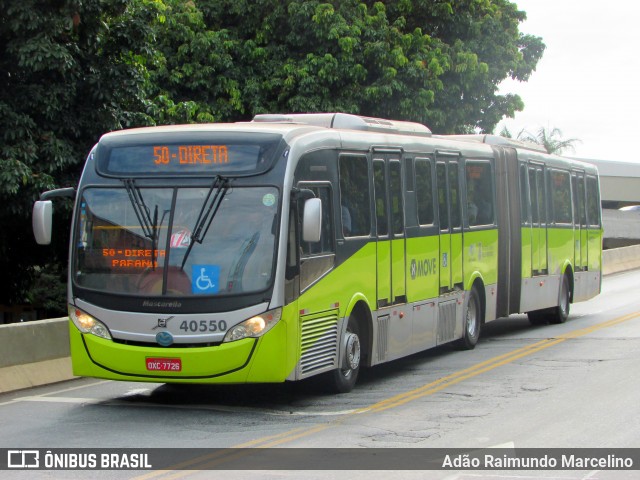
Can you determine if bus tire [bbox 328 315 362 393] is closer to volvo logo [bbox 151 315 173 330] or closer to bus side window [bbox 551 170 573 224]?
volvo logo [bbox 151 315 173 330]

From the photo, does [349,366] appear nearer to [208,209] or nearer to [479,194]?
[208,209]

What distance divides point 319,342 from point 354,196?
2036 millimetres

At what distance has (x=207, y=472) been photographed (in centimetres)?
882

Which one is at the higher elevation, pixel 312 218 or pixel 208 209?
pixel 208 209

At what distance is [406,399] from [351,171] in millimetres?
2801

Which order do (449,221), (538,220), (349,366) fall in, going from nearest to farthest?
1. (349,366)
2. (449,221)
3. (538,220)

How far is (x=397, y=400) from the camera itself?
12.6 metres

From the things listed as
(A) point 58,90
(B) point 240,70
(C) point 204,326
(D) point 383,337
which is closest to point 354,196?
(D) point 383,337

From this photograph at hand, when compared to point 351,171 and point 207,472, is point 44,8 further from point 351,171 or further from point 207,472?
point 207,472

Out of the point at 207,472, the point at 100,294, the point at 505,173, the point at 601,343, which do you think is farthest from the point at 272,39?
the point at 207,472

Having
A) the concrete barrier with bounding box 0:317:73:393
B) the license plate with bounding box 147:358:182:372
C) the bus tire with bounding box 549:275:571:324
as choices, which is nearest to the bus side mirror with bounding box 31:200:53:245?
the license plate with bounding box 147:358:182:372

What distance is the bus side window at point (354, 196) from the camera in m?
13.3

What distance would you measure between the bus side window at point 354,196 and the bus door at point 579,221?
10.4 meters

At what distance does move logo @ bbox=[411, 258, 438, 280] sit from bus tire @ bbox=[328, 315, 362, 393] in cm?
192
